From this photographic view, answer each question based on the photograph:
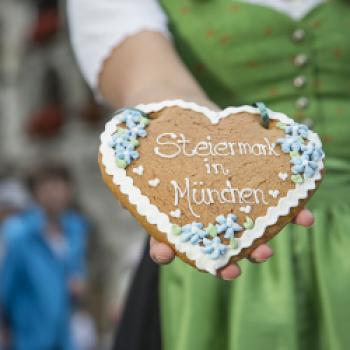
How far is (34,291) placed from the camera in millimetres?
4473

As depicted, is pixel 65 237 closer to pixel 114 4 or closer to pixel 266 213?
pixel 114 4

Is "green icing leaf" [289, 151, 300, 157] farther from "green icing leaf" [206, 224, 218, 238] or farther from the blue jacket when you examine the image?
the blue jacket

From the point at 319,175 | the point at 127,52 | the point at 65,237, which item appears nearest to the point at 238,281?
the point at 319,175

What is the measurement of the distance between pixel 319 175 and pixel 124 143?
24 centimetres

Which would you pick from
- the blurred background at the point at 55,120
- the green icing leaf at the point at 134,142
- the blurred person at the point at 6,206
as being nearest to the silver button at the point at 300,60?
the green icing leaf at the point at 134,142

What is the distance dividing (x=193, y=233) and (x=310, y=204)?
1.03ft

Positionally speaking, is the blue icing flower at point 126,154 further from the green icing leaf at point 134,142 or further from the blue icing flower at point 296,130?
the blue icing flower at point 296,130

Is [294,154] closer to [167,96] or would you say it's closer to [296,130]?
[296,130]

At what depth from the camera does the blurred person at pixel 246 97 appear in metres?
1.15

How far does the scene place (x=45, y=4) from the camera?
16.1 metres

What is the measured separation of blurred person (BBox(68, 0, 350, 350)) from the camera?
1.15m

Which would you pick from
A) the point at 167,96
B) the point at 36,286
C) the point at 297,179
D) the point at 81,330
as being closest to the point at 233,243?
the point at 297,179

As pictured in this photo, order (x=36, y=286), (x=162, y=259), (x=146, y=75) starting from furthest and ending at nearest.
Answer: (x=36, y=286) < (x=146, y=75) < (x=162, y=259)

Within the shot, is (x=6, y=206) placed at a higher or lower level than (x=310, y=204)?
lower
